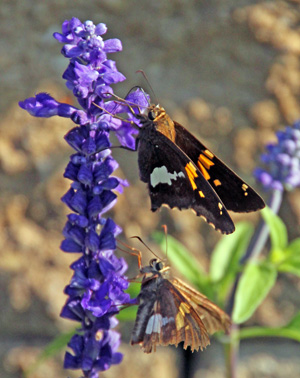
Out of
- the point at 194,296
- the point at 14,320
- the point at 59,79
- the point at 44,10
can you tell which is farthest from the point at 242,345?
the point at 44,10

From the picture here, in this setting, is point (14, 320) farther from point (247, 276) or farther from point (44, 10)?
point (44, 10)

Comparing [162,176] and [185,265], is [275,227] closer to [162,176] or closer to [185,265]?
[185,265]

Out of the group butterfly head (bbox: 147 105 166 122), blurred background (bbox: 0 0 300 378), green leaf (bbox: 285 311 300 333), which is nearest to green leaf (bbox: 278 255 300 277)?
green leaf (bbox: 285 311 300 333)

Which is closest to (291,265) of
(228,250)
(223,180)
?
(228,250)

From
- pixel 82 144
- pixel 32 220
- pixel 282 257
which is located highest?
pixel 32 220

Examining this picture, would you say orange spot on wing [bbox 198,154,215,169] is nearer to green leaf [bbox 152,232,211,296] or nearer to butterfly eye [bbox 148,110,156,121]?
butterfly eye [bbox 148,110,156,121]

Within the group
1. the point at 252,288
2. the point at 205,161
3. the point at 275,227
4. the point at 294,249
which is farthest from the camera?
the point at 294,249

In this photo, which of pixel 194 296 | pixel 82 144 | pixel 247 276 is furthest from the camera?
pixel 247 276
